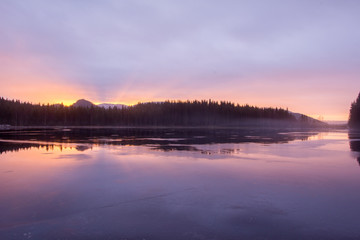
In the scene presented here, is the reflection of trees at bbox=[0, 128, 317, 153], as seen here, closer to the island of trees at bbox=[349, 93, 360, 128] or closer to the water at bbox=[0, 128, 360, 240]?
the water at bbox=[0, 128, 360, 240]

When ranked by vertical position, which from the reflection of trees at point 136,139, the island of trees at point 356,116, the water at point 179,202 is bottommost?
the water at point 179,202

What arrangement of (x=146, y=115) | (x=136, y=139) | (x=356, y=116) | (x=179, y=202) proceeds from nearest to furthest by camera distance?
(x=179, y=202), (x=136, y=139), (x=356, y=116), (x=146, y=115)

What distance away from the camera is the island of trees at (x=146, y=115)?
426 ft

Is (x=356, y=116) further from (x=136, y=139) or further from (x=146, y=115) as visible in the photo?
(x=146, y=115)

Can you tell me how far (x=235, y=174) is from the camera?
37.6ft

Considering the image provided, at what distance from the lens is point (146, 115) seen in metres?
152

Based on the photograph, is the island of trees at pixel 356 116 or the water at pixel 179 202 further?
the island of trees at pixel 356 116

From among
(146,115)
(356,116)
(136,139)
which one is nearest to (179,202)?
(136,139)

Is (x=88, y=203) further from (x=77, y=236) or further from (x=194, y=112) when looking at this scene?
(x=194, y=112)

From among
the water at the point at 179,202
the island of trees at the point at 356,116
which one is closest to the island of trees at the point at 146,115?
the island of trees at the point at 356,116

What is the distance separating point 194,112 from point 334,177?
15061 cm

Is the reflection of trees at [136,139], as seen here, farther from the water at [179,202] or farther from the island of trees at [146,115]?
the island of trees at [146,115]

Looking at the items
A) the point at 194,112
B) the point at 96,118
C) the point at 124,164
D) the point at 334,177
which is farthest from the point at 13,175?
the point at 194,112

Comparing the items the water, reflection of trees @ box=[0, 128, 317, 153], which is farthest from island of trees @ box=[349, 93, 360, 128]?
the water
